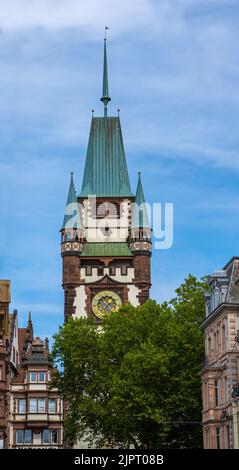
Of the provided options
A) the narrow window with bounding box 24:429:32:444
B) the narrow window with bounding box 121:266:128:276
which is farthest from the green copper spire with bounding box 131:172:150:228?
the narrow window with bounding box 24:429:32:444

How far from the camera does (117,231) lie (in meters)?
133

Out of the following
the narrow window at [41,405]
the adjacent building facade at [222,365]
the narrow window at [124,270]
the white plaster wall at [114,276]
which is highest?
the narrow window at [124,270]

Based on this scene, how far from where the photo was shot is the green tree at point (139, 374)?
78062mm

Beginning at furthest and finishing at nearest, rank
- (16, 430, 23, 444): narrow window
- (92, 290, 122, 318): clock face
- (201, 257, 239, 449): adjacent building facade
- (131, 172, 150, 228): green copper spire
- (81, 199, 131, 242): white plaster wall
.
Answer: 1. (131, 172, 150, 228): green copper spire
2. (81, 199, 131, 242): white plaster wall
3. (92, 290, 122, 318): clock face
4. (16, 430, 23, 444): narrow window
5. (201, 257, 239, 449): adjacent building facade

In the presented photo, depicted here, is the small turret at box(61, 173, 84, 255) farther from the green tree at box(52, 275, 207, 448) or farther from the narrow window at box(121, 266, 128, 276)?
the green tree at box(52, 275, 207, 448)

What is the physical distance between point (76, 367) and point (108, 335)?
25.0 feet

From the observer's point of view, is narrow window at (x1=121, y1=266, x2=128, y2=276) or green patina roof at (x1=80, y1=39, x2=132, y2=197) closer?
narrow window at (x1=121, y1=266, x2=128, y2=276)

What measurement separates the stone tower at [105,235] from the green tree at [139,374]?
88.4 feet

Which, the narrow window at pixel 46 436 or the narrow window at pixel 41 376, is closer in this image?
the narrow window at pixel 46 436

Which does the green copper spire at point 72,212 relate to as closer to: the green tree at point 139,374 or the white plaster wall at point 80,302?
the white plaster wall at point 80,302

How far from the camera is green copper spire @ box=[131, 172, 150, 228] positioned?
132 metres

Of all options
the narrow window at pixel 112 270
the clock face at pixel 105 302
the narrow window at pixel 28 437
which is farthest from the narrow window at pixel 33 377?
the narrow window at pixel 112 270

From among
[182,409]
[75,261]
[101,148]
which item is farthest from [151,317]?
[101,148]
